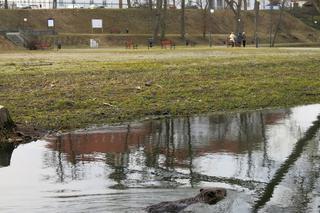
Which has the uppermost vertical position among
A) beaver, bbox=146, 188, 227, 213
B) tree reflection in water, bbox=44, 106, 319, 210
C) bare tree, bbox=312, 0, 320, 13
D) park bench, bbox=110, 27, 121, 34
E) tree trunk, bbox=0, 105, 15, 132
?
bare tree, bbox=312, 0, 320, 13

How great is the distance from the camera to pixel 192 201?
23.2ft

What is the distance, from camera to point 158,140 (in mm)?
11141

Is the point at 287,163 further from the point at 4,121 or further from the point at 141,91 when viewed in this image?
the point at 141,91

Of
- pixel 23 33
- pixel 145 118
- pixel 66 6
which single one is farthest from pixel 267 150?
pixel 66 6

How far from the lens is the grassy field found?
45.1 feet

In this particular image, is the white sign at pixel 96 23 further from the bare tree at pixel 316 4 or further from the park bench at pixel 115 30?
the bare tree at pixel 316 4

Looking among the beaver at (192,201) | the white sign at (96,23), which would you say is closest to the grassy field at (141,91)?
the beaver at (192,201)

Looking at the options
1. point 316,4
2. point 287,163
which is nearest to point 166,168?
point 287,163

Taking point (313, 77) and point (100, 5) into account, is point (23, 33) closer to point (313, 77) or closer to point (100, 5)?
point (100, 5)

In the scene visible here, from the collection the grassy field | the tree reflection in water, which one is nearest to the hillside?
the grassy field

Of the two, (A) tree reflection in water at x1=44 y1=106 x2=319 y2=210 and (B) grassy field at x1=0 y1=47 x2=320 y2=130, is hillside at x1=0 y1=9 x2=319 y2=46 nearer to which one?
(B) grassy field at x1=0 y1=47 x2=320 y2=130

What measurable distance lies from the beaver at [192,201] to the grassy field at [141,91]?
18.0 feet

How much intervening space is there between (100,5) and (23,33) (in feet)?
107

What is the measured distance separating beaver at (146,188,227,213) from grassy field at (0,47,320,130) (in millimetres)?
5487
